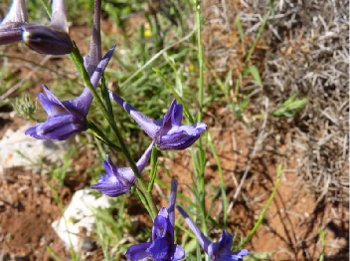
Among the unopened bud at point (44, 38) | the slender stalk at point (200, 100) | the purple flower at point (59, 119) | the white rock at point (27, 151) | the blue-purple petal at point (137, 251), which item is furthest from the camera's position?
the white rock at point (27, 151)

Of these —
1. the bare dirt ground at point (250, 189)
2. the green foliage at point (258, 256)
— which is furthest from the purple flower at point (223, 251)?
the bare dirt ground at point (250, 189)

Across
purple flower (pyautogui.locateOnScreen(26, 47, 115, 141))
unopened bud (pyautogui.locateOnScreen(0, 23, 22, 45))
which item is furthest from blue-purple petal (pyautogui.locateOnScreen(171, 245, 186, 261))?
unopened bud (pyautogui.locateOnScreen(0, 23, 22, 45))

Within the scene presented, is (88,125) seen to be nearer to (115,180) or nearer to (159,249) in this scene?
(115,180)

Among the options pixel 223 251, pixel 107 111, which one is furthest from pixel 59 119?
pixel 223 251

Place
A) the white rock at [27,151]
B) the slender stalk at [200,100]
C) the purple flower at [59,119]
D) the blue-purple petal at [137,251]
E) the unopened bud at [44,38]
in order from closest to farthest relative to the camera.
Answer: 1. the unopened bud at [44,38]
2. the purple flower at [59,119]
3. the blue-purple petal at [137,251]
4. the slender stalk at [200,100]
5. the white rock at [27,151]

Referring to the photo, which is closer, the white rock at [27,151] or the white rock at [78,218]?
the white rock at [78,218]

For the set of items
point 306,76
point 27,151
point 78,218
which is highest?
point 306,76

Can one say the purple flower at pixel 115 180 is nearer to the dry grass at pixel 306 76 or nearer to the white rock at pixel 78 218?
the white rock at pixel 78 218

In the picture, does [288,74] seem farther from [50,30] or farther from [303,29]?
[50,30]
